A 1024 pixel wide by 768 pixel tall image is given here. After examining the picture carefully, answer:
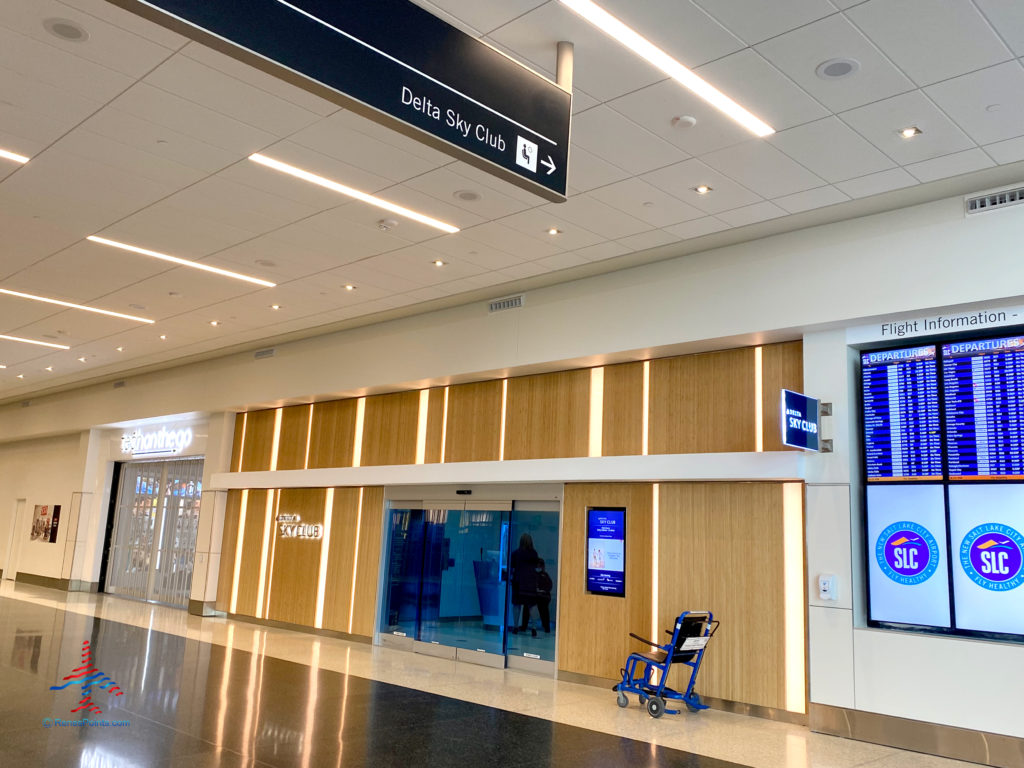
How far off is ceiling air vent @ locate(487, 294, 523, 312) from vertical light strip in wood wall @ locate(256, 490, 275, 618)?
254 inches

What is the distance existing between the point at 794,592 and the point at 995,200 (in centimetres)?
393

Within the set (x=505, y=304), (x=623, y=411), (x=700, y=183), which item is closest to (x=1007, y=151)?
(x=700, y=183)

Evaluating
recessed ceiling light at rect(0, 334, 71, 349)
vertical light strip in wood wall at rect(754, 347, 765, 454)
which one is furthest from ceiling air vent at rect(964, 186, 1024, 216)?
recessed ceiling light at rect(0, 334, 71, 349)

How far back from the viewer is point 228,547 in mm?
15281

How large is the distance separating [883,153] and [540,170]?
372 cm

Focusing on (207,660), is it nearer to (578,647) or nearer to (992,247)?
(578,647)

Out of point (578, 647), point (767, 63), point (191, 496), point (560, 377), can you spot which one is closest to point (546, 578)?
point (578, 647)

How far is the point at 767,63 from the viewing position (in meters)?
5.10

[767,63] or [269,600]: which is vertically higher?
[767,63]

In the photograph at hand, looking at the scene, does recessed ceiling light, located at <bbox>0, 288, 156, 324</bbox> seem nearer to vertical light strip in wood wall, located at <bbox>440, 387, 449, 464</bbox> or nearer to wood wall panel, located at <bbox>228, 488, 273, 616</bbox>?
wood wall panel, located at <bbox>228, 488, 273, 616</bbox>

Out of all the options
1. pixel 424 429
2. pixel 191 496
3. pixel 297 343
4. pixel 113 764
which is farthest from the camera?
pixel 191 496

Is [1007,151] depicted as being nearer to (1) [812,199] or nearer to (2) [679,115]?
(1) [812,199]

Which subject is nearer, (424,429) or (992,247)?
(992,247)

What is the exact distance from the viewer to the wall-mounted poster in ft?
66.3
